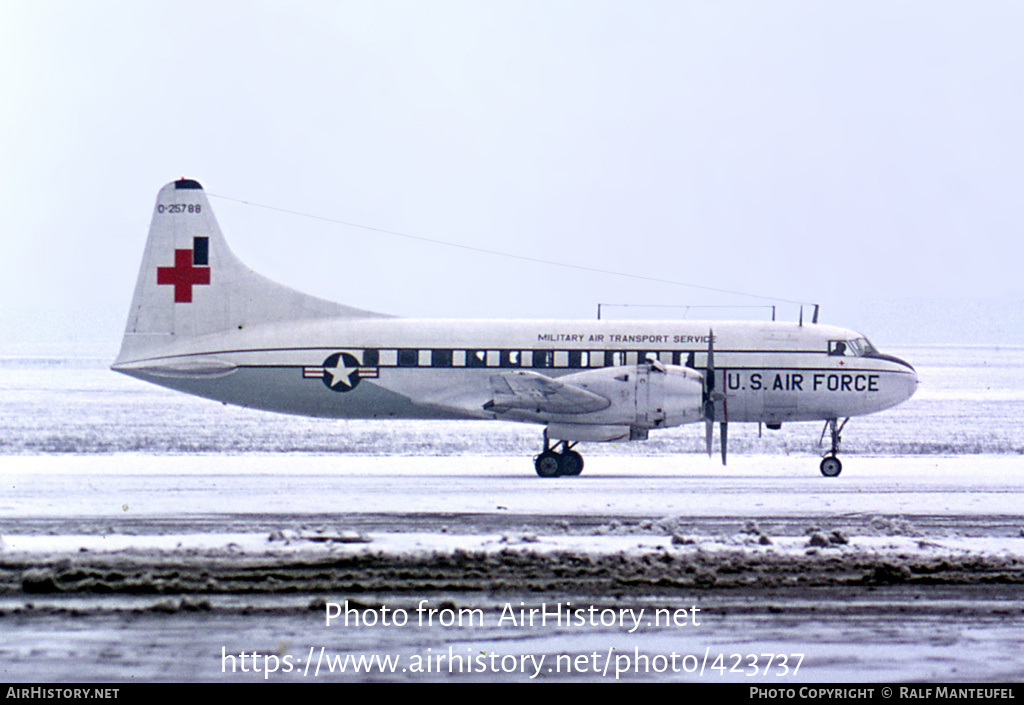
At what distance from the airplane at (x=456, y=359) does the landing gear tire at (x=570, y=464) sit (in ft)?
0.09

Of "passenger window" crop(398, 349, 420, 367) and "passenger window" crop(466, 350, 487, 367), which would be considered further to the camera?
"passenger window" crop(398, 349, 420, 367)

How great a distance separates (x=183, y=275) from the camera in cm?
2998

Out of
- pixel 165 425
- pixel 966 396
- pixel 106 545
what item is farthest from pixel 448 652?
pixel 966 396

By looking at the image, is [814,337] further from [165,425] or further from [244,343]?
[165,425]

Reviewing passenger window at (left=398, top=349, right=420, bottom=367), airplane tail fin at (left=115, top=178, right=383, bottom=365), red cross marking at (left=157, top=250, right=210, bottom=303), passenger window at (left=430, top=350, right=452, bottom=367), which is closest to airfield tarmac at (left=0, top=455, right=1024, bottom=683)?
passenger window at (left=430, top=350, right=452, bottom=367)

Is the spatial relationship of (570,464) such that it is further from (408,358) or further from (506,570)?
(506,570)

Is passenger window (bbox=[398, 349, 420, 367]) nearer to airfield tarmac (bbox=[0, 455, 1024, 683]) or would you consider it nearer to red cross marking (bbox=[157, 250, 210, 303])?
airfield tarmac (bbox=[0, 455, 1024, 683])

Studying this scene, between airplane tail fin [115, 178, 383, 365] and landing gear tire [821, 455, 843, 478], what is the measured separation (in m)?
12.0

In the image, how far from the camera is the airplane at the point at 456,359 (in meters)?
28.1

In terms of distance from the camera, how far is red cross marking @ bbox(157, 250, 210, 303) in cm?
2984

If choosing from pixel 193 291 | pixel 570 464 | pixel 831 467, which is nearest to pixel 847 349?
pixel 831 467

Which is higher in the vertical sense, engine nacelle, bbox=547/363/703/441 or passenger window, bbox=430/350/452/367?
passenger window, bbox=430/350/452/367

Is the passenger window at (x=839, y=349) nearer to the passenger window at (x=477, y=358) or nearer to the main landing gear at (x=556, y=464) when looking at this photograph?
the main landing gear at (x=556, y=464)
